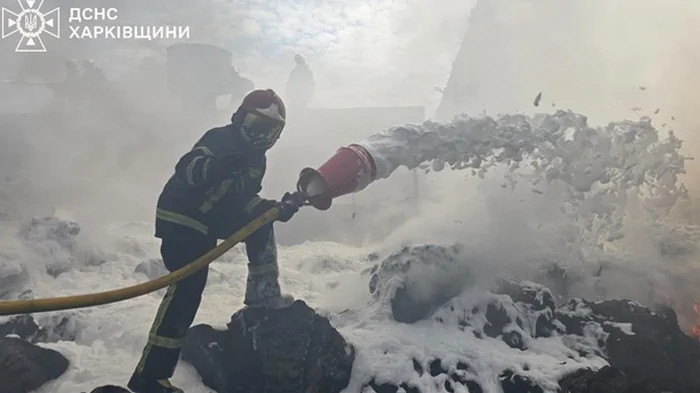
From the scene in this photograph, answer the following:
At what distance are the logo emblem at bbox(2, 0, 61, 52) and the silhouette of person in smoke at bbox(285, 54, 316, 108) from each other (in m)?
0.98

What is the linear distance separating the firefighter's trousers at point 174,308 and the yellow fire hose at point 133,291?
0.05 metres

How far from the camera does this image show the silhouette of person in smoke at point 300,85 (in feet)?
7.72

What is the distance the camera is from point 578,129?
2430 millimetres

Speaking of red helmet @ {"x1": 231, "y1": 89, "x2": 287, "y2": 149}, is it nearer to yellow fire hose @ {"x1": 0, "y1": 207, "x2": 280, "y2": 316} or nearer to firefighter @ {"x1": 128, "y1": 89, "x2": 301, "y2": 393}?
firefighter @ {"x1": 128, "y1": 89, "x2": 301, "y2": 393}

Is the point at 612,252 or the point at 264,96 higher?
the point at 264,96

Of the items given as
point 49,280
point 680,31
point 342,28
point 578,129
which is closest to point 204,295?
point 49,280

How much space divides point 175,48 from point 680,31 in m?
2.26

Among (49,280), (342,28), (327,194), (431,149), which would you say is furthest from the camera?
(342,28)

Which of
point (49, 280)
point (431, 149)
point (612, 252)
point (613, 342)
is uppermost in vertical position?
point (431, 149)

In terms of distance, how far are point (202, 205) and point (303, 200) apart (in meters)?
0.36

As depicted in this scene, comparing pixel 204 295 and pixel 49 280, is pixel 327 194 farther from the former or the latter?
pixel 49 280

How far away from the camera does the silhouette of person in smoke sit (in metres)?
2.35

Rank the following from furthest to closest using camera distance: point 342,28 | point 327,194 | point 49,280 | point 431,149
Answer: point 342,28
point 431,149
point 49,280
point 327,194

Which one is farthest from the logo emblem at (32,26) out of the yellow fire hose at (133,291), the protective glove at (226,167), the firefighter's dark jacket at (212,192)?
the yellow fire hose at (133,291)
